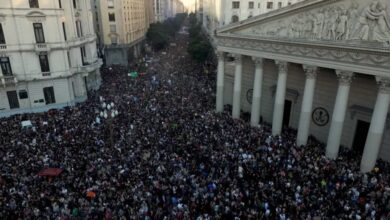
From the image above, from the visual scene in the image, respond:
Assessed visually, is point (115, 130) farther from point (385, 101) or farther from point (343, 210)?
point (385, 101)

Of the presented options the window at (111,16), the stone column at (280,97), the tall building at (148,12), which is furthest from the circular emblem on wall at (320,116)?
the tall building at (148,12)

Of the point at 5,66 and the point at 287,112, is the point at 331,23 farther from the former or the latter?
the point at 5,66

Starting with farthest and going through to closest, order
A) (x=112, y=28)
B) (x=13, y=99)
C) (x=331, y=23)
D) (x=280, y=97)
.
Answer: (x=112, y=28) < (x=13, y=99) < (x=280, y=97) < (x=331, y=23)

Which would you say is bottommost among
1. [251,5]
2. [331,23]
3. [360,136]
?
[360,136]

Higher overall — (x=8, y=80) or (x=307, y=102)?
(x=307, y=102)

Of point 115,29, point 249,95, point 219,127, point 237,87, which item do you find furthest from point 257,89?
point 115,29

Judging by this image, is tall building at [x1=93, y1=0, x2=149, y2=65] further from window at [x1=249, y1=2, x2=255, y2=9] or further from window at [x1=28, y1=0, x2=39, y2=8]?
window at [x1=28, y1=0, x2=39, y2=8]

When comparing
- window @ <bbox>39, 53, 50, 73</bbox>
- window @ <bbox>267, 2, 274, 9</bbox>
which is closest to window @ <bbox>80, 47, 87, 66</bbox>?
window @ <bbox>39, 53, 50, 73</bbox>
